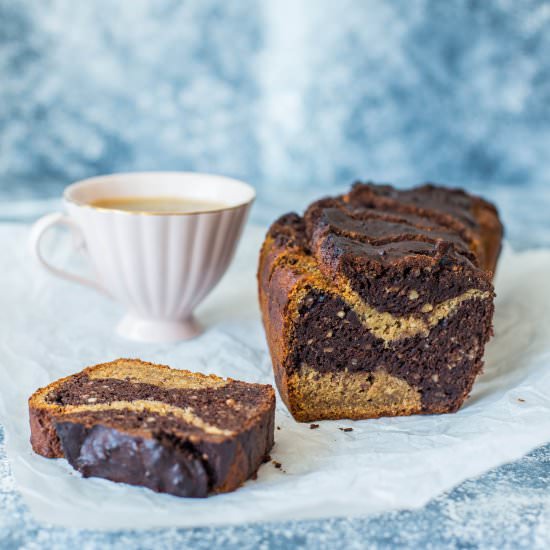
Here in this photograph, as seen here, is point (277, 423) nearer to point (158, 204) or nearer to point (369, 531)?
point (369, 531)

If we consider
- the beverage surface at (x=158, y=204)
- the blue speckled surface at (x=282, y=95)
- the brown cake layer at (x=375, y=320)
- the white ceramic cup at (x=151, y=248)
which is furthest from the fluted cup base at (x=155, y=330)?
the blue speckled surface at (x=282, y=95)

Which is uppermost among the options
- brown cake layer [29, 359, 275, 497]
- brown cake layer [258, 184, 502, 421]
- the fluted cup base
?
brown cake layer [258, 184, 502, 421]

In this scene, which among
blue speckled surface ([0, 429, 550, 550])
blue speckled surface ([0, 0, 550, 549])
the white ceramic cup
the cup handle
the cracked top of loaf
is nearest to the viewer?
blue speckled surface ([0, 429, 550, 550])

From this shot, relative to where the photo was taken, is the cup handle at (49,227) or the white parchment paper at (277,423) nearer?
the white parchment paper at (277,423)

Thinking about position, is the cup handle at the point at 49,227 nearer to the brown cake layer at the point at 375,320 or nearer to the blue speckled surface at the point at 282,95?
the brown cake layer at the point at 375,320

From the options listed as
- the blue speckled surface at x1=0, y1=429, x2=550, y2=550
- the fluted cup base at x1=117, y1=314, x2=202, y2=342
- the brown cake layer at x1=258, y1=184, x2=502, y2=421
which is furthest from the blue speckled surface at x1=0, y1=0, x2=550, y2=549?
the blue speckled surface at x1=0, y1=429, x2=550, y2=550

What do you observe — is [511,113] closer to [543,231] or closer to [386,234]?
[543,231]

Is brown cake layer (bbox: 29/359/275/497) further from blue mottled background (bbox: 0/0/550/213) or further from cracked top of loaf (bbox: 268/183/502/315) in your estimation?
blue mottled background (bbox: 0/0/550/213)

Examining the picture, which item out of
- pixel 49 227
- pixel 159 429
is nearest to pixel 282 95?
pixel 49 227
